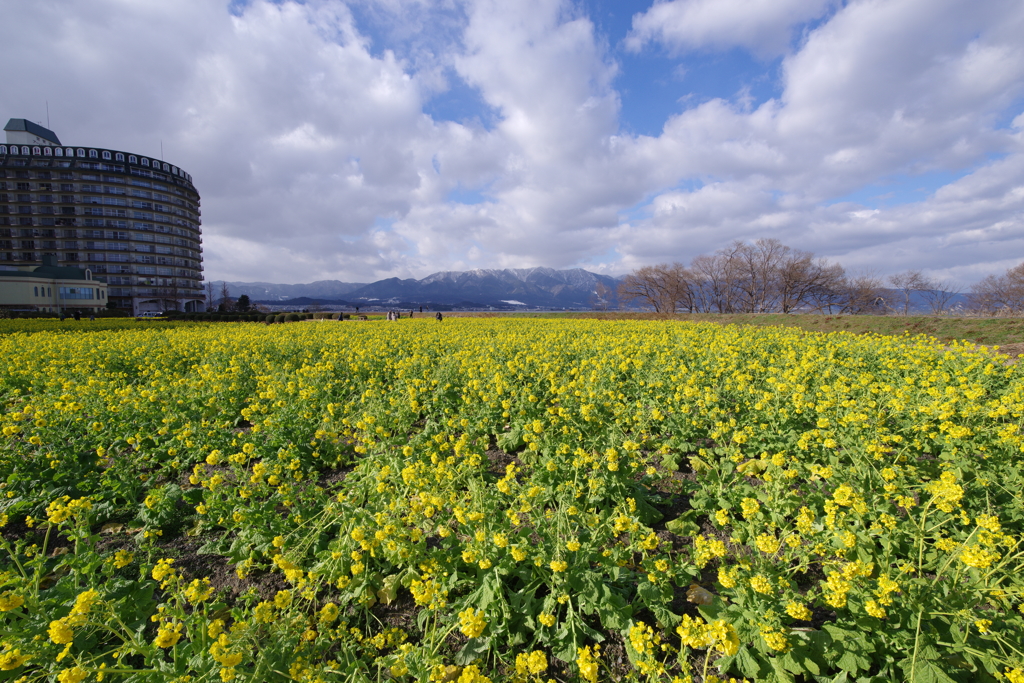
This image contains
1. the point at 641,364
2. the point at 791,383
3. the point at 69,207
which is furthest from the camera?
the point at 69,207

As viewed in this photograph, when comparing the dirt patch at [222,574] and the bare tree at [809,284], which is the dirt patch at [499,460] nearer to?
the dirt patch at [222,574]

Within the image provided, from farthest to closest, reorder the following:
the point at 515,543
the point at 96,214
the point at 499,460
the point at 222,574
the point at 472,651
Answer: the point at 96,214 → the point at 499,460 → the point at 222,574 → the point at 515,543 → the point at 472,651

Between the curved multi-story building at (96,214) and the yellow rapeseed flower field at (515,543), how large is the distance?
119004 mm

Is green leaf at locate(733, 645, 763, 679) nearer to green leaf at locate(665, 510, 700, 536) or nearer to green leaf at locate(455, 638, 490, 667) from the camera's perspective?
green leaf at locate(665, 510, 700, 536)

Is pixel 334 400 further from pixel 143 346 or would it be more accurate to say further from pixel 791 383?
pixel 143 346

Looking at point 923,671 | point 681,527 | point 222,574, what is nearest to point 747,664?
point 923,671

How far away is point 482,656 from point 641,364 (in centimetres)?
681

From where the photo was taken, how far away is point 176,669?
212 cm

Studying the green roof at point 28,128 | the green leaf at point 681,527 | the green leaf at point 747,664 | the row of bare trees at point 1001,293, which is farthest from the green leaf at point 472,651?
the green roof at point 28,128

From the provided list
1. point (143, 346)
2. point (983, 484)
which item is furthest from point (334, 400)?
point (143, 346)

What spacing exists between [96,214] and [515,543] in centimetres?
13967

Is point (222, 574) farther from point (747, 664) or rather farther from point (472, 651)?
point (747, 664)

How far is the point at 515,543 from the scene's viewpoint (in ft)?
9.29

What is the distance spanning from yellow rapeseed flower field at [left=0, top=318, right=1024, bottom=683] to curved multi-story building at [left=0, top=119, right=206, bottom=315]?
119004 mm
